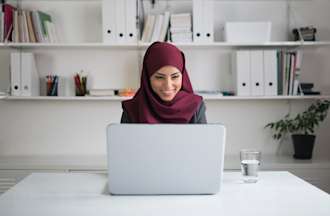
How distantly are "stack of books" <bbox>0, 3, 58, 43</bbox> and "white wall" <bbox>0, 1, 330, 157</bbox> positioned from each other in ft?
0.73

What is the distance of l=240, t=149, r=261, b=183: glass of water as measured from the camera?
150cm

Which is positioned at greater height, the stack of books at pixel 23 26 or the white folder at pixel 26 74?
the stack of books at pixel 23 26

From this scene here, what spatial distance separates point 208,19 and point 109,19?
0.76 meters

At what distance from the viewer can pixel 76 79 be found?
10.3ft

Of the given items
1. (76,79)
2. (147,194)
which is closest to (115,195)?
(147,194)

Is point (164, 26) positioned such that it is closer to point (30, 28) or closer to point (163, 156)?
point (30, 28)

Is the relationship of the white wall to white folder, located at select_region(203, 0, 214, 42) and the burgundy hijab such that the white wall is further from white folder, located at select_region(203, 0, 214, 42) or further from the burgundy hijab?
the burgundy hijab

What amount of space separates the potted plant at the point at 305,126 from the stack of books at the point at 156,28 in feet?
3.86

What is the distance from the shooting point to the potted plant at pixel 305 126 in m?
2.97

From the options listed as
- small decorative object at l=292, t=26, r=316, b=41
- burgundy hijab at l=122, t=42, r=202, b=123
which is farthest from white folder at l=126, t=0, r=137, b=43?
small decorative object at l=292, t=26, r=316, b=41

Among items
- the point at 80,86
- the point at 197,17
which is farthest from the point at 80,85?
the point at 197,17

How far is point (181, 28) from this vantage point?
9.76 ft

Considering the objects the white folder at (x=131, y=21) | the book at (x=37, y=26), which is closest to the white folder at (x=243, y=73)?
the white folder at (x=131, y=21)

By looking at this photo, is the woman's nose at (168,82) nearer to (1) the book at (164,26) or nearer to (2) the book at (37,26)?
(1) the book at (164,26)
